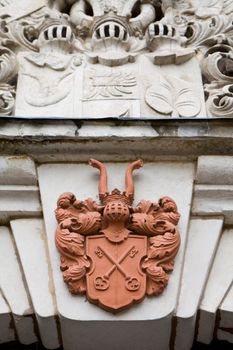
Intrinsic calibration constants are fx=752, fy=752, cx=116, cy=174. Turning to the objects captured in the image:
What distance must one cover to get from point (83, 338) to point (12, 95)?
1.25m

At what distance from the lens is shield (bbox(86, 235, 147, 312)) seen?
279cm

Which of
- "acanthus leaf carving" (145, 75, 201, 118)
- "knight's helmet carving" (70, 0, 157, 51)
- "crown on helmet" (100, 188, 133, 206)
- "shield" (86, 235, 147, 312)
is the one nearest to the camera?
"shield" (86, 235, 147, 312)

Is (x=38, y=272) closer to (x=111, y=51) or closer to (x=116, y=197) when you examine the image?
(x=116, y=197)

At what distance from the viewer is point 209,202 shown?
3.12 meters

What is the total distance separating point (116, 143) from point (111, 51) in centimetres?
73

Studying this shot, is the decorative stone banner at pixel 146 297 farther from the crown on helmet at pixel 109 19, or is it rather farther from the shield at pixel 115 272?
the crown on helmet at pixel 109 19

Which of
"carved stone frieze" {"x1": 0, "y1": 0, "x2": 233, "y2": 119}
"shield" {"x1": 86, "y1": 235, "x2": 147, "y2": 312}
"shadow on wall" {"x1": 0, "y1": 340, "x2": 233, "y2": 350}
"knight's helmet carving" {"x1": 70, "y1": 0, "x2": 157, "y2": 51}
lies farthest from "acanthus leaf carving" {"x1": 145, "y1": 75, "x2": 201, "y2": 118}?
"shadow on wall" {"x1": 0, "y1": 340, "x2": 233, "y2": 350}

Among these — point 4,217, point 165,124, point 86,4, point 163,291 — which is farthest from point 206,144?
point 86,4

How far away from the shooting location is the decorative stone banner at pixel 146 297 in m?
2.81

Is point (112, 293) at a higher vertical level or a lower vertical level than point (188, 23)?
lower

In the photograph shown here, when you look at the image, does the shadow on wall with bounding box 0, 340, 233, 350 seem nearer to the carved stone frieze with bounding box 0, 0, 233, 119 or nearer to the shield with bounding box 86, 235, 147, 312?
the shield with bounding box 86, 235, 147, 312

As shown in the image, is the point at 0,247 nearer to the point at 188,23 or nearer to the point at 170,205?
the point at 170,205

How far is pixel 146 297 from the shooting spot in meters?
2.83

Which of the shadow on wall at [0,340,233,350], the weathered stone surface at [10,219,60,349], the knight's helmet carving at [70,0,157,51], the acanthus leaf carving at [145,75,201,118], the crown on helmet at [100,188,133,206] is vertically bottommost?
the shadow on wall at [0,340,233,350]
